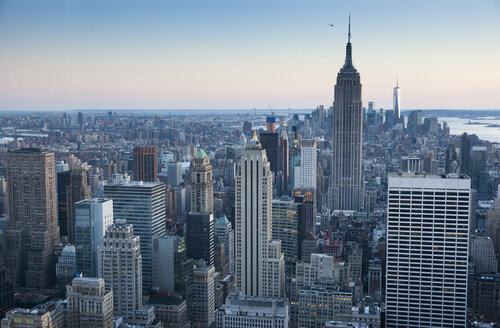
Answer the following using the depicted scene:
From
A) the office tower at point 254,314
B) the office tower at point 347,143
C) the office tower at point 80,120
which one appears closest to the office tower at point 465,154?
the office tower at point 254,314

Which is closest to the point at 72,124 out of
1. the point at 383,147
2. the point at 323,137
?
the point at 383,147

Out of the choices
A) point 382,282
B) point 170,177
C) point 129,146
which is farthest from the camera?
point 170,177

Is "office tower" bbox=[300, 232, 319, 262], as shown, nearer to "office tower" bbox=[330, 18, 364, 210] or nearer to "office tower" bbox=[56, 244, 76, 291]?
"office tower" bbox=[56, 244, 76, 291]

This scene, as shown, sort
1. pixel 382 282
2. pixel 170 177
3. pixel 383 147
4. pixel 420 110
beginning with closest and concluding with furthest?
pixel 382 282, pixel 420 110, pixel 170 177, pixel 383 147

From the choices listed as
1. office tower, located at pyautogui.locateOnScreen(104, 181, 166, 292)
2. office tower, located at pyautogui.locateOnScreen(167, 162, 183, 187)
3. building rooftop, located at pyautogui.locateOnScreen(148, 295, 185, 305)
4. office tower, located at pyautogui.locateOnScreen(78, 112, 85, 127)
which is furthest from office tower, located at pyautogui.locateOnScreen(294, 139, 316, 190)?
office tower, located at pyautogui.locateOnScreen(78, 112, 85, 127)

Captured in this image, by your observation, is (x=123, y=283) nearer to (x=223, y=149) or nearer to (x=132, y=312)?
(x=132, y=312)

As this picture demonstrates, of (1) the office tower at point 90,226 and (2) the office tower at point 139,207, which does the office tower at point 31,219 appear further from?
(2) the office tower at point 139,207
